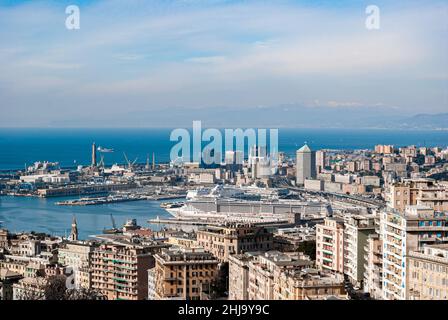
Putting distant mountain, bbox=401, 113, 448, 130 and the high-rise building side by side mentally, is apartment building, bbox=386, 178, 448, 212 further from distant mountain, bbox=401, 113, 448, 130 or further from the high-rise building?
distant mountain, bbox=401, 113, 448, 130

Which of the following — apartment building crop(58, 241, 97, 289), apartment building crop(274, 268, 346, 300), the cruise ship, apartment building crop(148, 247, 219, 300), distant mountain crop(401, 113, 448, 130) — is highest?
distant mountain crop(401, 113, 448, 130)

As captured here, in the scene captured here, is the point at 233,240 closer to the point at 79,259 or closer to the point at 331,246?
the point at 331,246

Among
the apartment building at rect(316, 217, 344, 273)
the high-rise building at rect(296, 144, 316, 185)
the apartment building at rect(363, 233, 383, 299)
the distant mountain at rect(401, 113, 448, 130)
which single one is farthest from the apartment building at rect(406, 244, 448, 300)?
the distant mountain at rect(401, 113, 448, 130)

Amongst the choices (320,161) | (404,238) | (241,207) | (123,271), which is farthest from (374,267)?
(320,161)

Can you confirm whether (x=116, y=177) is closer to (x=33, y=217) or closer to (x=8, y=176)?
(x=8, y=176)

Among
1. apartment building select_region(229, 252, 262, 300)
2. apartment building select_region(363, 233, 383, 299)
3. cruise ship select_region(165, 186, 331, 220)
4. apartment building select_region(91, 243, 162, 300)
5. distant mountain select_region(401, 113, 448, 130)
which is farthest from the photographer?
distant mountain select_region(401, 113, 448, 130)
